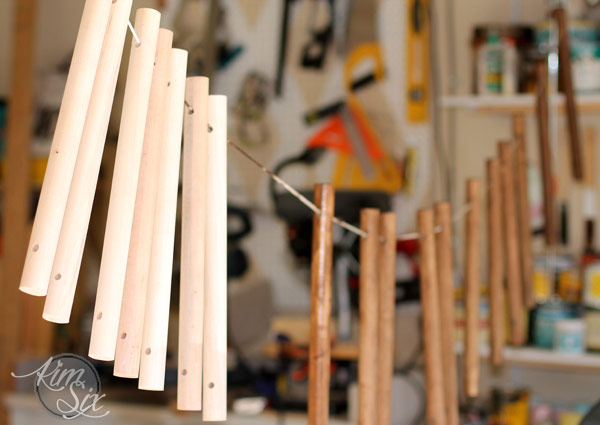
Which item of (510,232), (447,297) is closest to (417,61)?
(510,232)

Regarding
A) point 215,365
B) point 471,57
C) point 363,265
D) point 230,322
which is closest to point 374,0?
point 471,57

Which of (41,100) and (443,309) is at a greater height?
(41,100)

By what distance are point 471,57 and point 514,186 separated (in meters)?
0.63

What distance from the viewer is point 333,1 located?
2510 mm

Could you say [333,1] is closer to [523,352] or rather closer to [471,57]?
[471,57]

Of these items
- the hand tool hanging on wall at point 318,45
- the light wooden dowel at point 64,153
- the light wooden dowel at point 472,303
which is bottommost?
the light wooden dowel at point 472,303

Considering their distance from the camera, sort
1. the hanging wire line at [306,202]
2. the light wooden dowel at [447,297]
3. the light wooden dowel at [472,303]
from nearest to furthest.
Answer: the hanging wire line at [306,202], the light wooden dowel at [447,297], the light wooden dowel at [472,303]

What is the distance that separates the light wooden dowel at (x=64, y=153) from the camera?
69 centimetres

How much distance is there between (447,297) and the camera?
4.58 ft

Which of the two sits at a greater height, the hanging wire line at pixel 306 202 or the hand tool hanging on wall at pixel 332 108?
the hand tool hanging on wall at pixel 332 108

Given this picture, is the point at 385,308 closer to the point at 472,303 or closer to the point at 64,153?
the point at 472,303

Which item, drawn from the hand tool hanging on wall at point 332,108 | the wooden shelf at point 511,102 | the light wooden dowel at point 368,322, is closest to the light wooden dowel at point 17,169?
the hand tool hanging on wall at point 332,108

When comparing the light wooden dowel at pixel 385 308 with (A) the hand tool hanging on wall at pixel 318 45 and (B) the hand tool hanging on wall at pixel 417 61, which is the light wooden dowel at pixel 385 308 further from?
(A) the hand tool hanging on wall at pixel 318 45

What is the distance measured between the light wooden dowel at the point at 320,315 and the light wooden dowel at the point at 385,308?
0.48 feet
